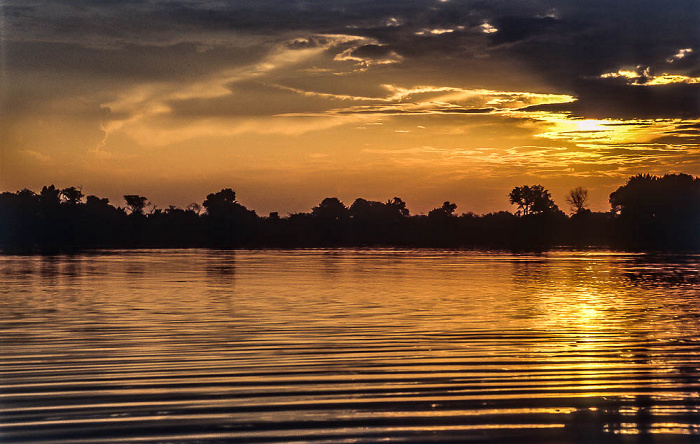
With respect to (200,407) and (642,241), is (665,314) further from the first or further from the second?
(642,241)

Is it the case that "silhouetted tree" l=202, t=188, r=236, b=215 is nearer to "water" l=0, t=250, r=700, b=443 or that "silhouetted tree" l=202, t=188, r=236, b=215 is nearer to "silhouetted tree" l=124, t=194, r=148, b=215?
"silhouetted tree" l=124, t=194, r=148, b=215

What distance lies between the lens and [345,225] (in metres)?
136

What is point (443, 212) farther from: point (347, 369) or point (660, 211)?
point (347, 369)

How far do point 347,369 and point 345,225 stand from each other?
12331 centimetres

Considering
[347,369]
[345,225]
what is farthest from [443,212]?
[347,369]

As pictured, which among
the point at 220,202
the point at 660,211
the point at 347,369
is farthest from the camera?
the point at 220,202

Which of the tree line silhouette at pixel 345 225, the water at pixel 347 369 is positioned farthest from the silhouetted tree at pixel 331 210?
the water at pixel 347 369

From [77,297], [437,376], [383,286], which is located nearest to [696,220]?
[383,286]

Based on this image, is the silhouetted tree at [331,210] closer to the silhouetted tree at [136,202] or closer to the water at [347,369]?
the silhouetted tree at [136,202]

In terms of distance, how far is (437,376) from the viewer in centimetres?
1236

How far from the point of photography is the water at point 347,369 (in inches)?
367

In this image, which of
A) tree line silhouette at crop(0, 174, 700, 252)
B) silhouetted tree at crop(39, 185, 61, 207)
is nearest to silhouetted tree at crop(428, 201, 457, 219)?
tree line silhouette at crop(0, 174, 700, 252)

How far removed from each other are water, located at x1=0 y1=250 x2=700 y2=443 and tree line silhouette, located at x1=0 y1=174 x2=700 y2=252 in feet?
317

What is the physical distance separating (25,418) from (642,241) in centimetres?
12150
